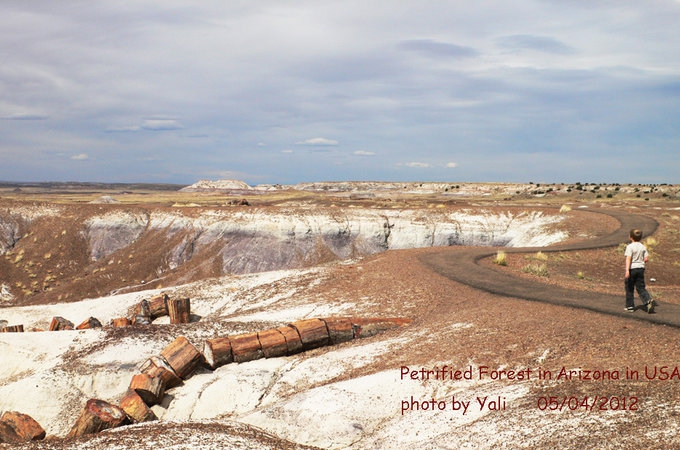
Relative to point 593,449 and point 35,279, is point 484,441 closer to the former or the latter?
point 593,449

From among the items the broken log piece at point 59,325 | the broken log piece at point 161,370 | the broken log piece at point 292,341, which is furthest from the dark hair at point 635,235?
the broken log piece at point 59,325

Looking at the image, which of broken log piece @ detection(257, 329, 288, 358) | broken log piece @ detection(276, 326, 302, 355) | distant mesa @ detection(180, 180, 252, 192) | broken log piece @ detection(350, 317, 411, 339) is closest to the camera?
broken log piece @ detection(257, 329, 288, 358)

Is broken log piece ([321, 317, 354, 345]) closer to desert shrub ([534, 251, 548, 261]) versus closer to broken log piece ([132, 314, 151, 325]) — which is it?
broken log piece ([132, 314, 151, 325])

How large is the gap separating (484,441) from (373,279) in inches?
593

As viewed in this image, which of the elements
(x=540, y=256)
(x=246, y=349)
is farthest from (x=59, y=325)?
(x=540, y=256)

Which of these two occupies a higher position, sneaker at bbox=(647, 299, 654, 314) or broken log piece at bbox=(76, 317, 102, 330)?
sneaker at bbox=(647, 299, 654, 314)

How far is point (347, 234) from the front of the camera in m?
53.1

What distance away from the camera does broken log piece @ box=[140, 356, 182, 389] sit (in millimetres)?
13133

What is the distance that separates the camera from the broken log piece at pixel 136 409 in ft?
38.0

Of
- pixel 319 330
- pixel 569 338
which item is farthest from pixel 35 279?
pixel 569 338

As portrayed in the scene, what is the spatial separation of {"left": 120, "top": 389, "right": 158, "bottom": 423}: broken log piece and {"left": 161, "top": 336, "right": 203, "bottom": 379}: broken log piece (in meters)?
2.02

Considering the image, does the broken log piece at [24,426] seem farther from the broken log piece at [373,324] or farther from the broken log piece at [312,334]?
the broken log piece at [373,324]

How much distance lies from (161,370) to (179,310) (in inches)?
363

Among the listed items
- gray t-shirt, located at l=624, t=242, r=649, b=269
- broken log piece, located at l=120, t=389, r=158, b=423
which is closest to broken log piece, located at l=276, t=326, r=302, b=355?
broken log piece, located at l=120, t=389, r=158, b=423
